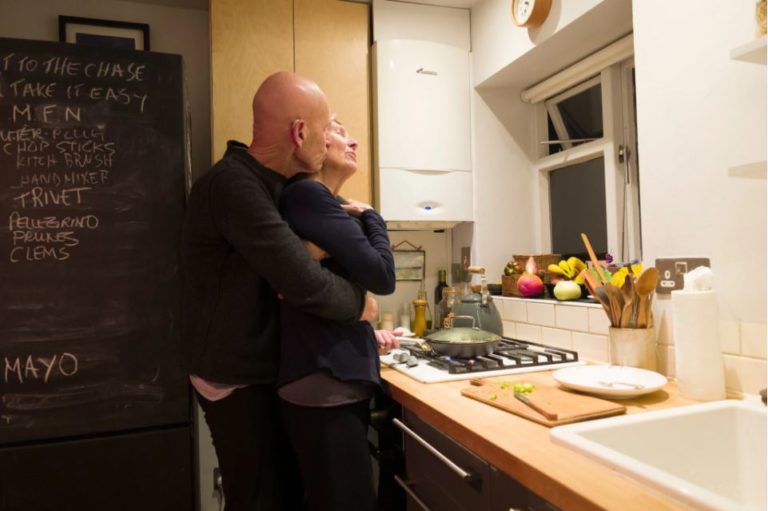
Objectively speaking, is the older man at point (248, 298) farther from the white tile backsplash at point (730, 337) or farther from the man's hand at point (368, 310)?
the white tile backsplash at point (730, 337)

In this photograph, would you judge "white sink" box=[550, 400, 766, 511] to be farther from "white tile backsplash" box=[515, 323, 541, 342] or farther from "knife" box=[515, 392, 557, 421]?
"white tile backsplash" box=[515, 323, 541, 342]

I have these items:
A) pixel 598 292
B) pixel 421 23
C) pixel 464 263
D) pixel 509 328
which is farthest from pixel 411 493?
pixel 421 23

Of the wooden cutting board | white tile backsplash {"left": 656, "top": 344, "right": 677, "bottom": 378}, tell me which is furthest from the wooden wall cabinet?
white tile backsplash {"left": 656, "top": 344, "right": 677, "bottom": 378}

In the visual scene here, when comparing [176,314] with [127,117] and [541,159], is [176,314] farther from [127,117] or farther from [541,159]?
[541,159]

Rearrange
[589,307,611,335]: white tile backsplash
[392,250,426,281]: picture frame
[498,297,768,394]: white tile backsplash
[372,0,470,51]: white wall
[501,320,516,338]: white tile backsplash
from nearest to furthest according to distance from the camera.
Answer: [498,297,768,394]: white tile backsplash < [589,307,611,335]: white tile backsplash < [501,320,516,338]: white tile backsplash < [372,0,470,51]: white wall < [392,250,426,281]: picture frame

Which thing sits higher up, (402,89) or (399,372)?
(402,89)

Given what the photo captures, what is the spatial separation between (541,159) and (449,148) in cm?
47

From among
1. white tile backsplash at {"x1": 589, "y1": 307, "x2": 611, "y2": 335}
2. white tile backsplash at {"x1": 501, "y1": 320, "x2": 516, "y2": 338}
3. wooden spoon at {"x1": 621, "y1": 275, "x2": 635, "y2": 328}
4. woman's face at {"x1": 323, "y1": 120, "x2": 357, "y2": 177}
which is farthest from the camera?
white tile backsplash at {"x1": 501, "y1": 320, "x2": 516, "y2": 338}

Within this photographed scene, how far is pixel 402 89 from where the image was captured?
Answer: 2.33 metres

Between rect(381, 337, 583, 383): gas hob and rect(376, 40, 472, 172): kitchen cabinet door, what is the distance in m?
0.94

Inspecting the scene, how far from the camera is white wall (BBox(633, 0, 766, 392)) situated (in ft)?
3.97

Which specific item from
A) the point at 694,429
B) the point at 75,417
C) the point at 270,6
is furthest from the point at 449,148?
the point at 75,417

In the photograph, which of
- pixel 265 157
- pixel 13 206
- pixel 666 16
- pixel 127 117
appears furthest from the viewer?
pixel 127 117

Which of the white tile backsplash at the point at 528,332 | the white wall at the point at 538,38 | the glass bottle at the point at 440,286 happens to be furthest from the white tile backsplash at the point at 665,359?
the glass bottle at the point at 440,286
